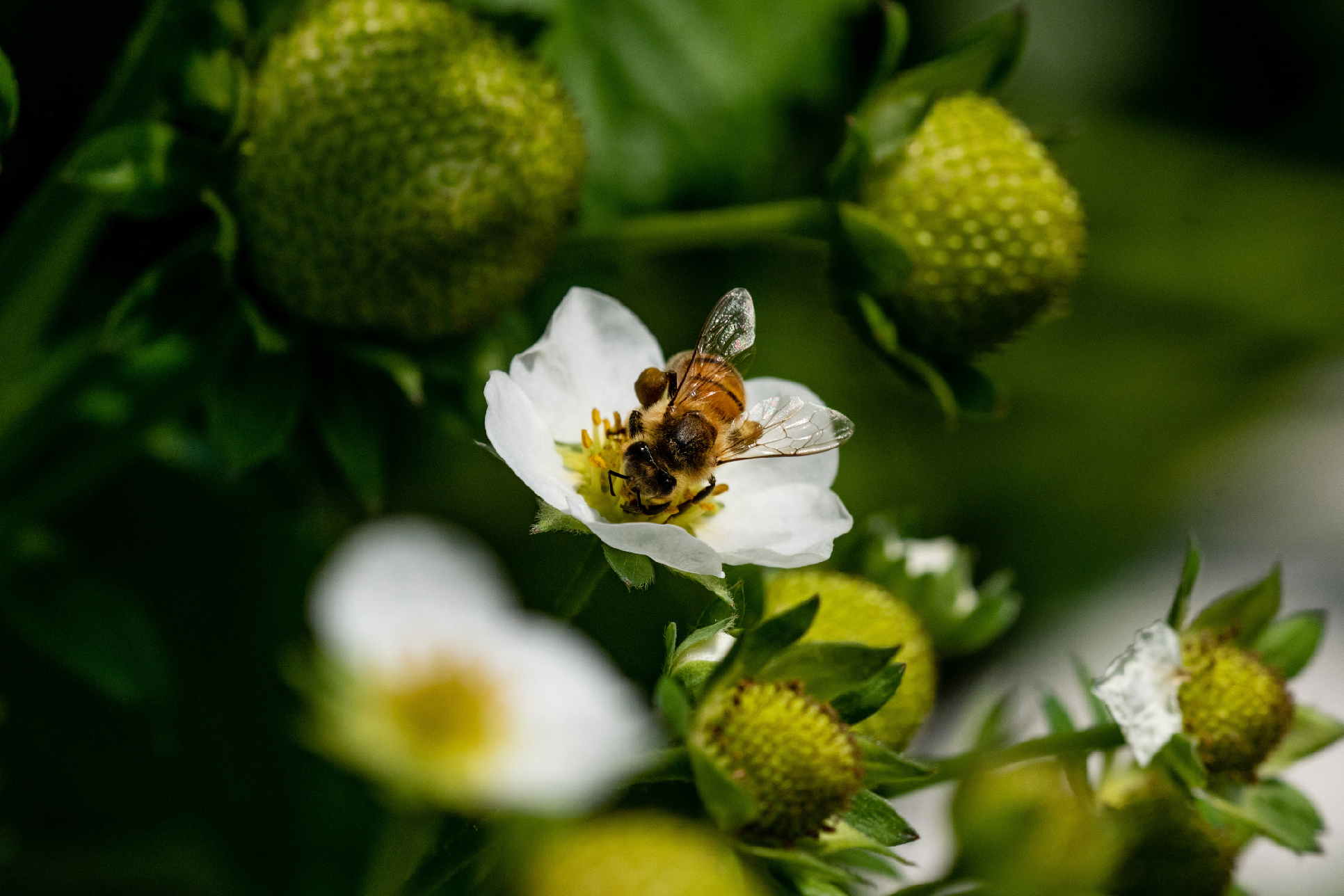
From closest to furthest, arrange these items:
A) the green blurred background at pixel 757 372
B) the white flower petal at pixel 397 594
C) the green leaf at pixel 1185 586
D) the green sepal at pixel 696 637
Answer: the green sepal at pixel 696 637 < the green leaf at pixel 1185 586 < the white flower petal at pixel 397 594 < the green blurred background at pixel 757 372

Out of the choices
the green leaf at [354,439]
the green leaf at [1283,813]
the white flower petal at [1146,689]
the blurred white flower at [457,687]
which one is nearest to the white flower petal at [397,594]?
the blurred white flower at [457,687]

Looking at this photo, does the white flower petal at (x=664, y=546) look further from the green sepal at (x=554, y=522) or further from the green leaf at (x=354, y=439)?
the green leaf at (x=354, y=439)

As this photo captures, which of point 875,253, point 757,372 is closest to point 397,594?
point 875,253

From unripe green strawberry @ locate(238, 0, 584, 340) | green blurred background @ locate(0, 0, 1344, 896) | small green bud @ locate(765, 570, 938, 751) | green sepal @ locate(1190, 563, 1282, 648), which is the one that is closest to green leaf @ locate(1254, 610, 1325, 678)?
green sepal @ locate(1190, 563, 1282, 648)

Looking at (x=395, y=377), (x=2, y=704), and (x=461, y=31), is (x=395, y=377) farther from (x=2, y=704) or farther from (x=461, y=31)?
(x=2, y=704)

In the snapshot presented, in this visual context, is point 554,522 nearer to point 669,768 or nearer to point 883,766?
point 669,768
